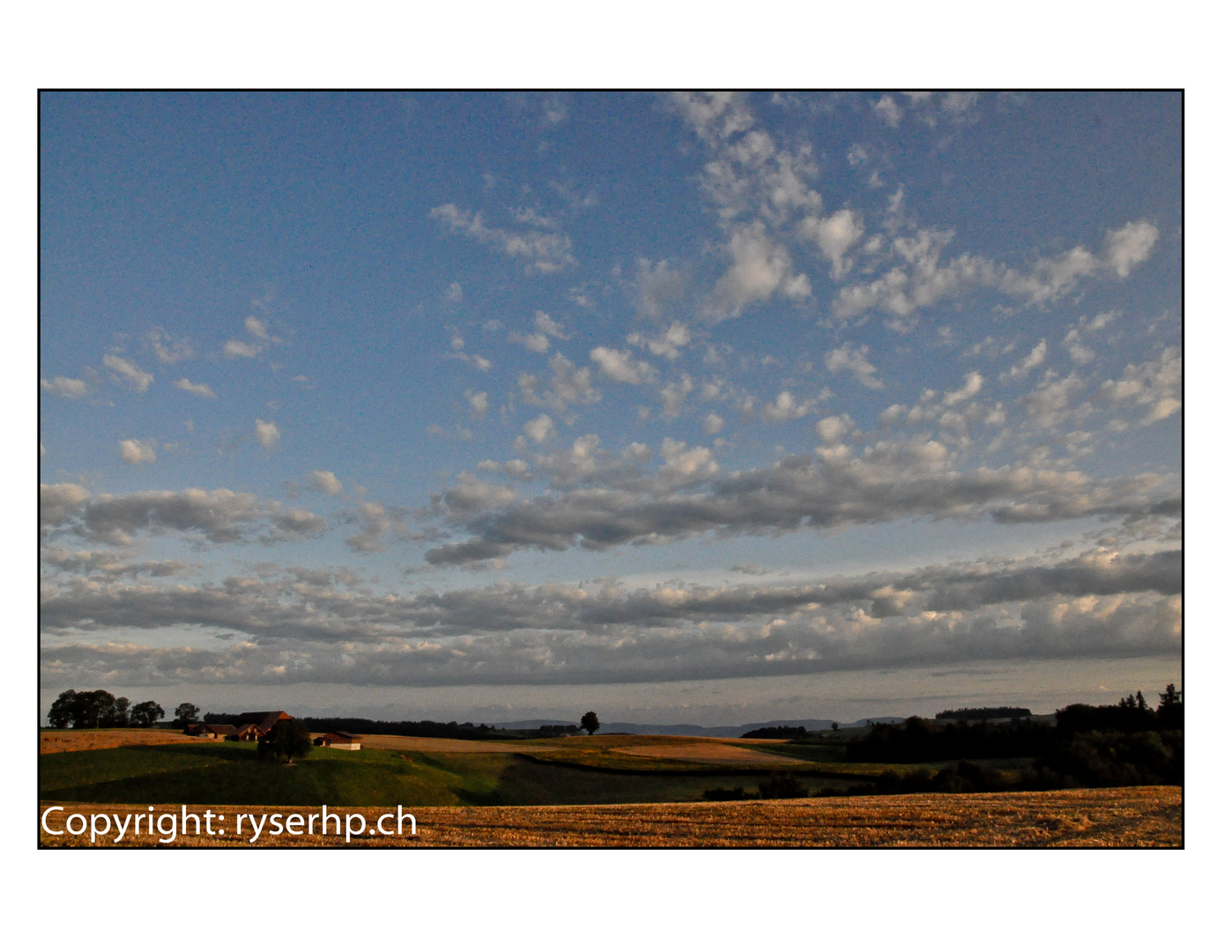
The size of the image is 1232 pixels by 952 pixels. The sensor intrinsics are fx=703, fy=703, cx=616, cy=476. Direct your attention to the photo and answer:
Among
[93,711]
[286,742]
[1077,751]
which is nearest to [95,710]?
[93,711]

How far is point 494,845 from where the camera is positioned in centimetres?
2658

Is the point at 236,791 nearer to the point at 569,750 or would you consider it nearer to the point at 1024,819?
the point at 569,750

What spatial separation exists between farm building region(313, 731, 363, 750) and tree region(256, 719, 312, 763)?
9.02 metres

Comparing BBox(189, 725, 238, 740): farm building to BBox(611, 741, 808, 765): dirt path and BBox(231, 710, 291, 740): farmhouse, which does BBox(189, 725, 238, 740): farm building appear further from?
BBox(611, 741, 808, 765): dirt path

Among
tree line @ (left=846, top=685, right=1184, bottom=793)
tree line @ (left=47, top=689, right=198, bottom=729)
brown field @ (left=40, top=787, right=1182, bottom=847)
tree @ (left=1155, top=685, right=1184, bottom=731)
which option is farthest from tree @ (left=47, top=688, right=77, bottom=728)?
tree @ (left=1155, top=685, right=1184, bottom=731)

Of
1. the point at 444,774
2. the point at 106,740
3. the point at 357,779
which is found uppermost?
the point at 106,740

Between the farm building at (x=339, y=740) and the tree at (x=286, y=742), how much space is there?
29.6 ft

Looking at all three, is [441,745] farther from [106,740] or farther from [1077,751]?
[1077,751]

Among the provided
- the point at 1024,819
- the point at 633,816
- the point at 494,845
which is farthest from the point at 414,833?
the point at 1024,819

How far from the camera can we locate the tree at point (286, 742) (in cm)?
6185

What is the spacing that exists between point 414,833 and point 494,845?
4819mm

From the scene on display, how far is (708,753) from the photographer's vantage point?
272 feet

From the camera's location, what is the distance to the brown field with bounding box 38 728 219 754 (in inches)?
2507

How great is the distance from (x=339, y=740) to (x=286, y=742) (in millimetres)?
15064
